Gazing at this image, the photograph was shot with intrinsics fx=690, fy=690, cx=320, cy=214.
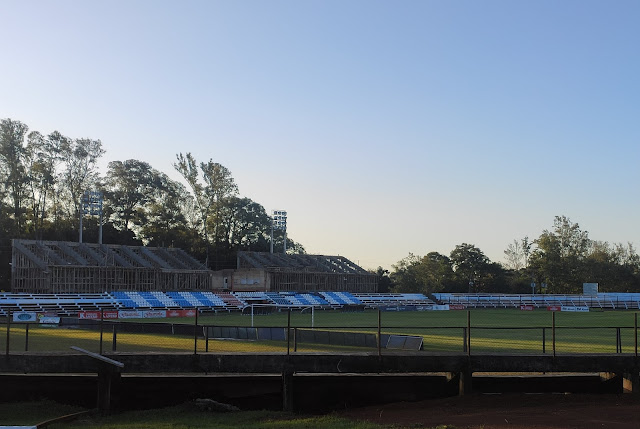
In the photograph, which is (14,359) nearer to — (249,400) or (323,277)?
(249,400)

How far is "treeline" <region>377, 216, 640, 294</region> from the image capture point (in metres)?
111

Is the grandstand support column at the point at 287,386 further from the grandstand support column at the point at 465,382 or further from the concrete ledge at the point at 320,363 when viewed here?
the grandstand support column at the point at 465,382

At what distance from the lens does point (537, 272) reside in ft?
369

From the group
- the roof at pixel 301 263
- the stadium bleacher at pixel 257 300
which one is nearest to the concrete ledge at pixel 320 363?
the stadium bleacher at pixel 257 300

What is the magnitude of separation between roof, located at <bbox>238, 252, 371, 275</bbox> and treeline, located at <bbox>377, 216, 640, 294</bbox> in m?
9.56

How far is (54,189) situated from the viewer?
92.6m

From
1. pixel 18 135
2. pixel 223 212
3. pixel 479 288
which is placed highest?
pixel 18 135

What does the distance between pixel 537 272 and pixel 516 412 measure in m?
103

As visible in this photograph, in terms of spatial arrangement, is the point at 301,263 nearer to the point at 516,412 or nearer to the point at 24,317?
the point at 24,317

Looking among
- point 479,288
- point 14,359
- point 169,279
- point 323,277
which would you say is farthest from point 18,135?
point 14,359

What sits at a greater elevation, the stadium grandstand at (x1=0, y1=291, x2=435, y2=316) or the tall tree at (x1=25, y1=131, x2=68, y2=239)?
the tall tree at (x1=25, y1=131, x2=68, y2=239)

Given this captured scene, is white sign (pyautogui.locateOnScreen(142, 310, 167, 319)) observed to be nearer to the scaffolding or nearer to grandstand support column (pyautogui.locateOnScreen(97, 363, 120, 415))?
the scaffolding

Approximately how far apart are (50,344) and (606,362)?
2122 cm

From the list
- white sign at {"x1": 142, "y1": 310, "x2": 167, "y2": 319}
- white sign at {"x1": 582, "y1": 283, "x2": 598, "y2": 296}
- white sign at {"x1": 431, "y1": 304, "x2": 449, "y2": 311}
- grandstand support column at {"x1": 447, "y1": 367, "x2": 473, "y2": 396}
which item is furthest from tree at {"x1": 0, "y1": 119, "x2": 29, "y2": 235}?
grandstand support column at {"x1": 447, "y1": 367, "x2": 473, "y2": 396}
